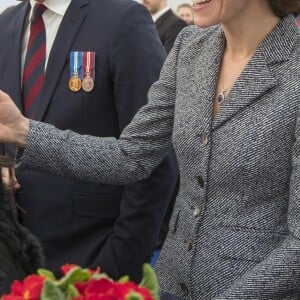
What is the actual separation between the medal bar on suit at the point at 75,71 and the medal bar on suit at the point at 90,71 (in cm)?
2

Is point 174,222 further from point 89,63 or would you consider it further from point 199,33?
point 89,63

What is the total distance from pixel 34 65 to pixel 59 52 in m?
0.09

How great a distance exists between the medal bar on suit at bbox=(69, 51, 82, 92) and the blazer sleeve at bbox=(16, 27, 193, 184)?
351mm

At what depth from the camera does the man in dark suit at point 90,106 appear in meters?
1.90

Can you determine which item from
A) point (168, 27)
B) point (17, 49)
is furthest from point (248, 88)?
point (168, 27)

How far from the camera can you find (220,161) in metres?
1.36

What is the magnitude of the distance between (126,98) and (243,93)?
1.93ft

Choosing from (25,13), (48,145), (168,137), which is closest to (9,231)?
(48,145)

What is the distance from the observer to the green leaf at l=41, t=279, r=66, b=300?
0.71m

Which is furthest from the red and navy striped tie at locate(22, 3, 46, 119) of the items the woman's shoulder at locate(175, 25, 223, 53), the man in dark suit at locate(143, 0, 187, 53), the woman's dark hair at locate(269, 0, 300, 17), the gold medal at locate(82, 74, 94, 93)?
the man in dark suit at locate(143, 0, 187, 53)

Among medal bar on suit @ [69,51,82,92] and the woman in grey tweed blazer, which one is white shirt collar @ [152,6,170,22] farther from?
the woman in grey tweed blazer

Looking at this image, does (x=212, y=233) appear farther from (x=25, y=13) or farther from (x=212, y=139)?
(x=25, y=13)

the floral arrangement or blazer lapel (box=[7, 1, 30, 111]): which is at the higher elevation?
the floral arrangement

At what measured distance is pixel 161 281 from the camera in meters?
1.50
